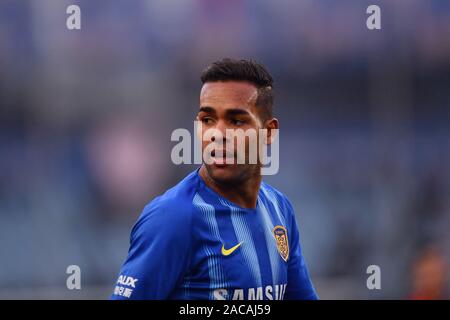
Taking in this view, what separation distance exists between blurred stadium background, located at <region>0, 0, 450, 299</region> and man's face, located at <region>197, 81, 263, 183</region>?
3.72m

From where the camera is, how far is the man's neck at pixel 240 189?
3.17 meters

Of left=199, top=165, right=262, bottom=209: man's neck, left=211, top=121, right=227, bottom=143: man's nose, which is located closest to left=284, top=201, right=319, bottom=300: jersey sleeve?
left=199, top=165, right=262, bottom=209: man's neck

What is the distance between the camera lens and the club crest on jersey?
3322 mm

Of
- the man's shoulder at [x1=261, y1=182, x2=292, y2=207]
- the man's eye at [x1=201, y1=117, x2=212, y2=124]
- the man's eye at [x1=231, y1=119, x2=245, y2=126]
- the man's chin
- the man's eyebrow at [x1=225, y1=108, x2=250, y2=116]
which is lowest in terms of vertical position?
the man's shoulder at [x1=261, y1=182, x2=292, y2=207]

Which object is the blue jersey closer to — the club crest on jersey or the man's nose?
the club crest on jersey

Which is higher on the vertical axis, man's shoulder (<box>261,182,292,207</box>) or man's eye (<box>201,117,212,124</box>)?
man's eye (<box>201,117,212,124</box>)

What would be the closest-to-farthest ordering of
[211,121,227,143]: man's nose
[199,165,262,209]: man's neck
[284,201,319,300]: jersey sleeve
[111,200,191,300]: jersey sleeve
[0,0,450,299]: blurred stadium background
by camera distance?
[111,200,191,300]: jersey sleeve, [211,121,227,143]: man's nose, [199,165,262,209]: man's neck, [284,201,319,300]: jersey sleeve, [0,0,450,299]: blurred stadium background

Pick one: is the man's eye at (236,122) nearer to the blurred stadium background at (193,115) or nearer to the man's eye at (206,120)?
the man's eye at (206,120)

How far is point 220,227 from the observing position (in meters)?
3.05

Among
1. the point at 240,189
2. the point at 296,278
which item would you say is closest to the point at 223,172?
the point at 240,189

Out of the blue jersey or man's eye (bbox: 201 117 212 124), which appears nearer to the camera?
the blue jersey

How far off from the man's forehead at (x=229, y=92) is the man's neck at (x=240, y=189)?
332 mm

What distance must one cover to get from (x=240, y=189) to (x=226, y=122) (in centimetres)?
35
